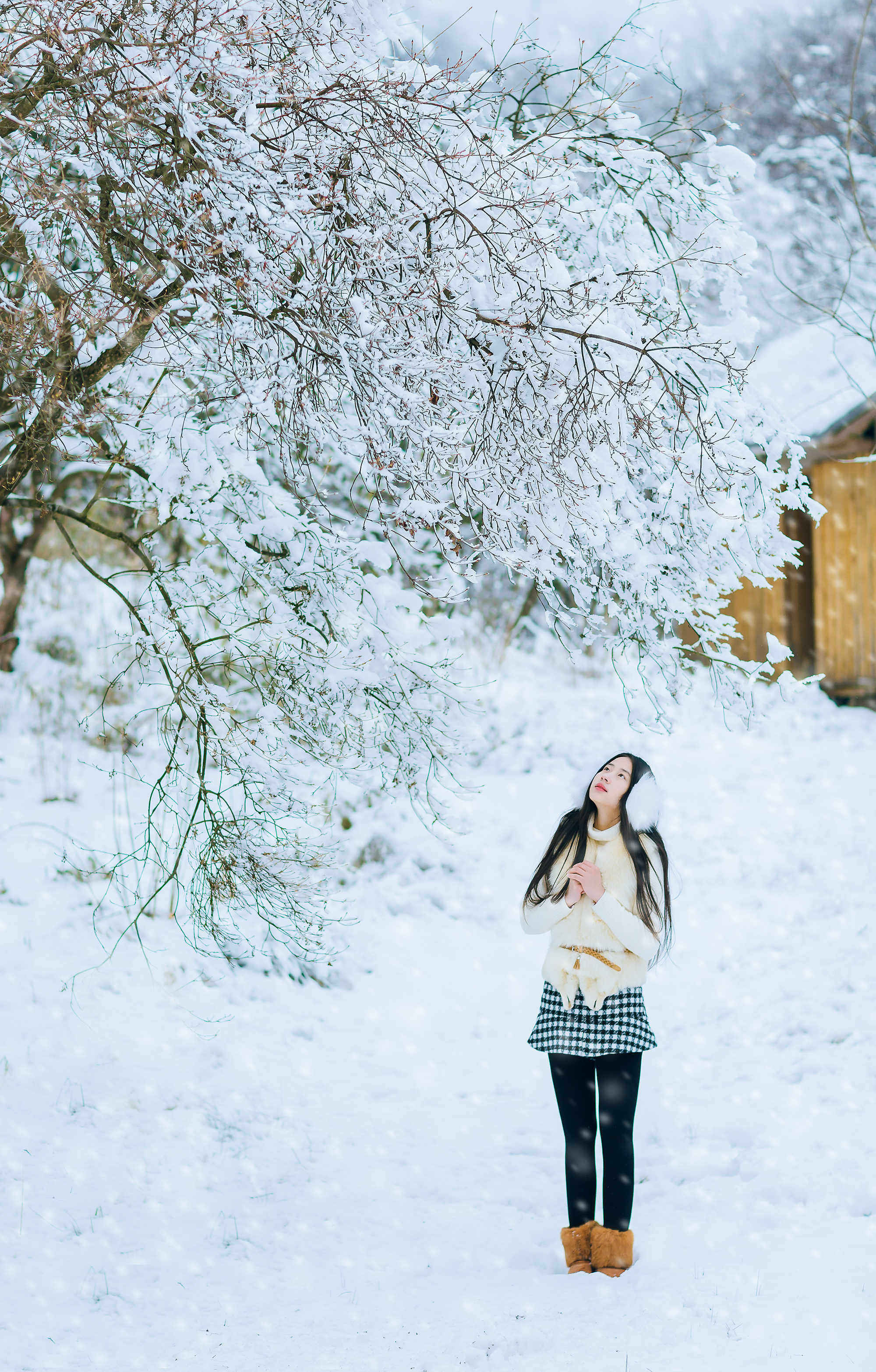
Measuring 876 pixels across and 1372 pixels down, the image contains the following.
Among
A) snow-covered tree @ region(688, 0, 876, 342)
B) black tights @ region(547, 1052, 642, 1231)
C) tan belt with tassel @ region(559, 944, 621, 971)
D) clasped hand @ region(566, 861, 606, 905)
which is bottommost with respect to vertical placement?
black tights @ region(547, 1052, 642, 1231)

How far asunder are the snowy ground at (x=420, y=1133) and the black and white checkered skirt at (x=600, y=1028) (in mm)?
498

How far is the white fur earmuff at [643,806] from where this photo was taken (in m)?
3.86

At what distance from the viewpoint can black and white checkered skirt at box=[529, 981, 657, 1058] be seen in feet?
12.2

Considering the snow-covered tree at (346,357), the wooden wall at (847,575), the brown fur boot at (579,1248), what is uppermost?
the wooden wall at (847,575)

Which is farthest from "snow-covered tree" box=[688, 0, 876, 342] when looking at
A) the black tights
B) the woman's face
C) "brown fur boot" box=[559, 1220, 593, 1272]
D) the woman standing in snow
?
"brown fur boot" box=[559, 1220, 593, 1272]

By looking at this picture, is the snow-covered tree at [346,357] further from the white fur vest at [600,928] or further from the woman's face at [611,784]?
the white fur vest at [600,928]

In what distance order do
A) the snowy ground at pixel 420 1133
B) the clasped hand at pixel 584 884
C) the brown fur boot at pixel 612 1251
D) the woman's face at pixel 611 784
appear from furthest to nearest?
the woman's face at pixel 611 784 → the clasped hand at pixel 584 884 → the brown fur boot at pixel 612 1251 → the snowy ground at pixel 420 1133

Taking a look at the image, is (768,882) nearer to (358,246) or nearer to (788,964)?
(788,964)

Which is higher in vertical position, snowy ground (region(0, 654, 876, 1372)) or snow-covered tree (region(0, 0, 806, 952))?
snow-covered tree (region(0, 0, 806, 952))

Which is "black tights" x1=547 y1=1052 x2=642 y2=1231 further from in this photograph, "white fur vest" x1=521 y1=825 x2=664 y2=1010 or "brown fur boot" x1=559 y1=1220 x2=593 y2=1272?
"white fur vest" x1=521 y1=825 x2=664 y2=1010

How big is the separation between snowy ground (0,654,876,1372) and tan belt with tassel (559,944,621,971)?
407mm

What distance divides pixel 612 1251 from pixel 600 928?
108 cm

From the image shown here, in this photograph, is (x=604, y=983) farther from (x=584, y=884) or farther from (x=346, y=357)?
(x=346, y=357)

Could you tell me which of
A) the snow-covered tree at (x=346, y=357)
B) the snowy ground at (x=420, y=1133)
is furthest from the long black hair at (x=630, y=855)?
the snow-covered tree at (x=346, y=357)
